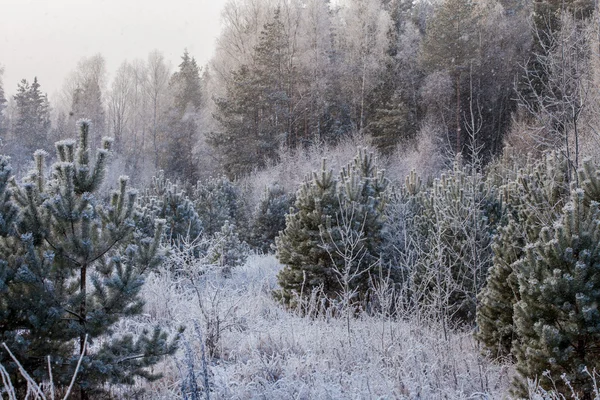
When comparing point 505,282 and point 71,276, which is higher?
point 71,276

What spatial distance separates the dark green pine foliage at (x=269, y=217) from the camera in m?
17.1

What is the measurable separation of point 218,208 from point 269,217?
1892mm

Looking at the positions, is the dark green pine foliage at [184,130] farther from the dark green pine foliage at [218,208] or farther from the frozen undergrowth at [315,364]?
the frozen undergrowth at [315,364]

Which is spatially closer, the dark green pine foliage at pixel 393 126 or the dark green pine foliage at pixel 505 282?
the dark green pine foliage at pixel 505 282

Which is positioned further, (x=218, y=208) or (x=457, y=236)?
(x=218, y=208)

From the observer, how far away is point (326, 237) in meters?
8.87

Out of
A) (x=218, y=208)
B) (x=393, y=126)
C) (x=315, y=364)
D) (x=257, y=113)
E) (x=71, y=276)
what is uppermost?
(x=257, y=113)

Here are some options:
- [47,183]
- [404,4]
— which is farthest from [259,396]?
[404,4]

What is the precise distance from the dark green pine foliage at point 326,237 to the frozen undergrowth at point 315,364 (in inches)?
79.2

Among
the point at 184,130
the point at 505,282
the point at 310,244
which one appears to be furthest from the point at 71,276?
the point at 184,130

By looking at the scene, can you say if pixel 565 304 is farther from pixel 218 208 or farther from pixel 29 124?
pixel 29 124

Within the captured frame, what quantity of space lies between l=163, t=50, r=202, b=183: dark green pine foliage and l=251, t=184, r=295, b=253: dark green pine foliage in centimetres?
1932

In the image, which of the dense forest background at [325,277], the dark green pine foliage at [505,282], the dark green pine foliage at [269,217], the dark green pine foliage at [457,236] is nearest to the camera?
the dense forest background at [325,277]

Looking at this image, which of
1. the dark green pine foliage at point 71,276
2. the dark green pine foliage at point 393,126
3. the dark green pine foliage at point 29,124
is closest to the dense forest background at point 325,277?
the dark green pine foliage at point 71,276
